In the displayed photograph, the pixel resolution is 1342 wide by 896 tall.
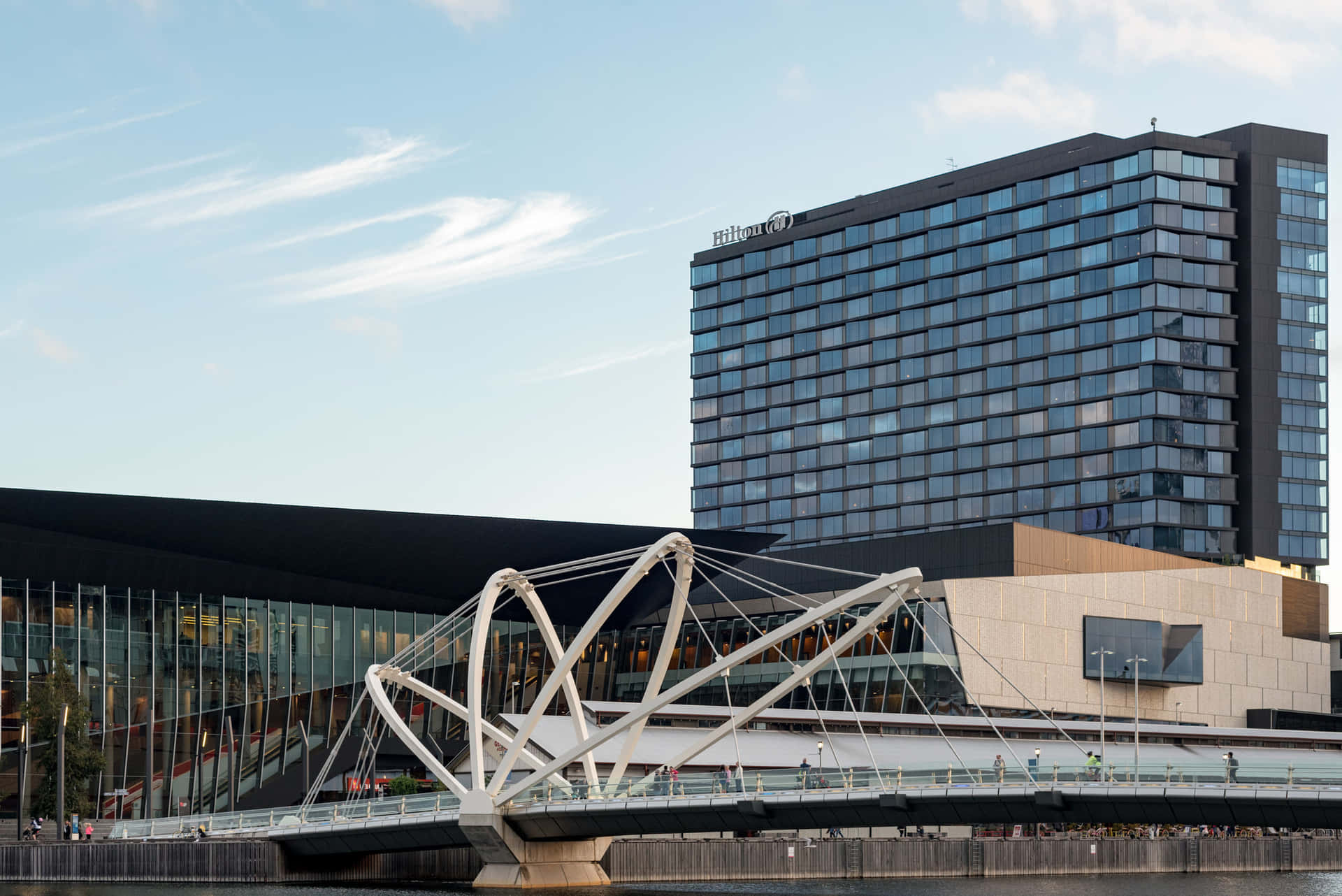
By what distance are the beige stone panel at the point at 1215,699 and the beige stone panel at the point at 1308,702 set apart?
8182 millimetres

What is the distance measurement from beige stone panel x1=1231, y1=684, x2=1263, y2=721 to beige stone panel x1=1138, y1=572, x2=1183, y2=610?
287 inches

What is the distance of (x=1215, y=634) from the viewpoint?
4242 inches

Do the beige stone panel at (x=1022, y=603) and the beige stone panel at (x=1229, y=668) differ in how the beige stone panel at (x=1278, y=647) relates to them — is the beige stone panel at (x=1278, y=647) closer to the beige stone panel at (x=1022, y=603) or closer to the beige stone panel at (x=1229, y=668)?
the beige stone panel at (x=1229, y=668)

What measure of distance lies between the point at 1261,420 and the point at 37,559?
101 metres

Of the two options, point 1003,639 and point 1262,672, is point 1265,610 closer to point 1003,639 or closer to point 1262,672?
point 1262,672

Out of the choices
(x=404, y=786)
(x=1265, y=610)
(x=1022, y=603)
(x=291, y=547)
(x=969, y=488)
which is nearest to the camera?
(x=404, y=786)

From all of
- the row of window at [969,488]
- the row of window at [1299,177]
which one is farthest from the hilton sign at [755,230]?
the row of window at [1299,177]

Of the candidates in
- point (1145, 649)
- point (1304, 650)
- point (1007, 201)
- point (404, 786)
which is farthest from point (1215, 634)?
point (1007, 201)

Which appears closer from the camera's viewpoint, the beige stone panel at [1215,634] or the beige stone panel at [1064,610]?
the beige stone panel at [1064,610]

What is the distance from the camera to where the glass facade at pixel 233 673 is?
255ft

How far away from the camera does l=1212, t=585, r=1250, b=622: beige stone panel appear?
108 metres

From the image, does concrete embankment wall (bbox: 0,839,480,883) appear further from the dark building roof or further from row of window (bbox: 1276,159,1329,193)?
row of window (bbox: 1276,159,1329,193)

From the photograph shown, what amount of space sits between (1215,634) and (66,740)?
217ft

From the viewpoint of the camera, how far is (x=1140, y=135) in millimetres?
145125
